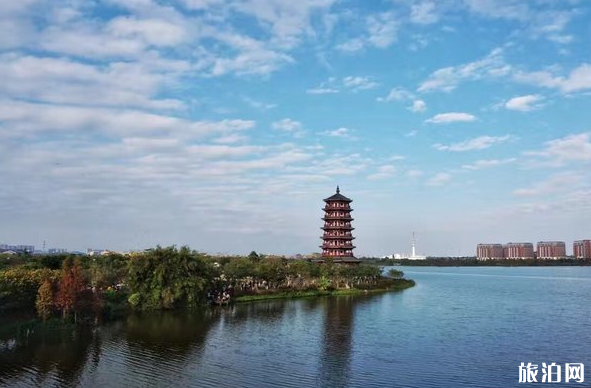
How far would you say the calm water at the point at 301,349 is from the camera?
2309 cm

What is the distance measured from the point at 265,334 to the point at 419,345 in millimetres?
10064

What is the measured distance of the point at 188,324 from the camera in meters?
38.8

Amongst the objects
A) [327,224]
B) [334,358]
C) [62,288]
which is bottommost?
[334,358]

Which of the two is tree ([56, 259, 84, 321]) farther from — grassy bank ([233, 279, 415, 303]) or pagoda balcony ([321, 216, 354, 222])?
pagoda balcony ([321, 216, 354, 222])

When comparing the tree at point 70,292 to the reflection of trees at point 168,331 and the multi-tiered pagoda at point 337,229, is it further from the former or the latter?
the multi-tiered pagoda at point 337,229

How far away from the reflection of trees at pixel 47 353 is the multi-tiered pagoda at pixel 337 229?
183 feet

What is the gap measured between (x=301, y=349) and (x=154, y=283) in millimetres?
20826

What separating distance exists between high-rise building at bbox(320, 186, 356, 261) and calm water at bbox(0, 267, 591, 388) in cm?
3831

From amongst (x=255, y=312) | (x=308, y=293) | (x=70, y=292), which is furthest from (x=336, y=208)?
(x=70, y=292)

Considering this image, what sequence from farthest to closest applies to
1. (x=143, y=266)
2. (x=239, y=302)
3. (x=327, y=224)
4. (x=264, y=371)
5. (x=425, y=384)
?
1. (x=327, y=224)
2. (x=239, y=302)
3. (x=143, y=266)
4. (x=264, y=371)
5. (x=425, y=384)

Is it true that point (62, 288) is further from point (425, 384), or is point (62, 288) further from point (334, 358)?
point (425, 384)

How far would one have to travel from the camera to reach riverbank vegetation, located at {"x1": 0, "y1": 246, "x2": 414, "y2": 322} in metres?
34.2

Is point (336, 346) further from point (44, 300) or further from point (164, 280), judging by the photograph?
point (164, 280)

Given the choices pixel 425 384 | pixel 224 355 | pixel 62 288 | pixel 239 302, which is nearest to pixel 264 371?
pixel 224 355
